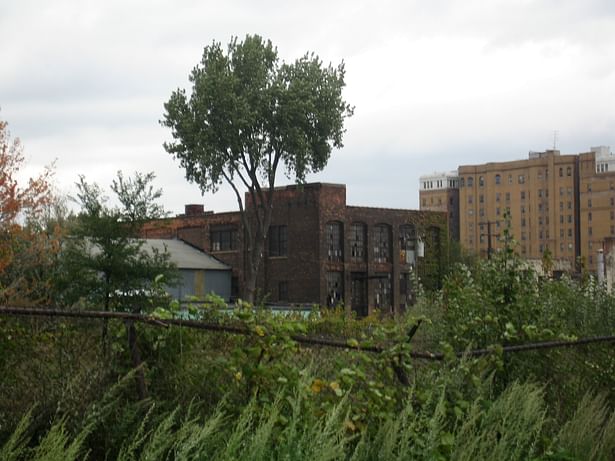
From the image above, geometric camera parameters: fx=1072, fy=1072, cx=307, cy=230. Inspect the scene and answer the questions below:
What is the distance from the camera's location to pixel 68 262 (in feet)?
135

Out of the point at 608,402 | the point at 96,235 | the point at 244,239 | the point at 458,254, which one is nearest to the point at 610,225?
the point at 458,254

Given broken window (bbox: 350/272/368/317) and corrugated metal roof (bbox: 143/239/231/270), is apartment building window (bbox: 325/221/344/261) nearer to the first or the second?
broken window (bbox: 350/272/368/317)

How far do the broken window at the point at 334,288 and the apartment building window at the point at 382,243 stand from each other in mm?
3836

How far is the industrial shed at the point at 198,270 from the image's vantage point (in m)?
67.8

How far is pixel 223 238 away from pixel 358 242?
9590 mm

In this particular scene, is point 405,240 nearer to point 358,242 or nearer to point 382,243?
point 382,243

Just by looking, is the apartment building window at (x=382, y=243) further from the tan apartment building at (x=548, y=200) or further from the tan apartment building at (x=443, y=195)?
the tan apartment building at (x=443, y=195)

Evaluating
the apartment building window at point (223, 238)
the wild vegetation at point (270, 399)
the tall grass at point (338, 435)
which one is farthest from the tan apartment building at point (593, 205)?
the tall grass at point (338, 435)

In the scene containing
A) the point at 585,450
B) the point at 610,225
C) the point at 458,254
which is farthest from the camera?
the point at 610,225

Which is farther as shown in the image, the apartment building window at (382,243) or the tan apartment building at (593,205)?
the tan apartment building at (593,205)

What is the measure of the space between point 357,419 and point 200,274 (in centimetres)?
6322

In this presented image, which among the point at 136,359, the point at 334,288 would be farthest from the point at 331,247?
the point at 136,359

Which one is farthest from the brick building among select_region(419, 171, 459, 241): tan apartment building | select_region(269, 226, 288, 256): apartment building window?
select_region(419, 171, 459, 241): tan apartment building

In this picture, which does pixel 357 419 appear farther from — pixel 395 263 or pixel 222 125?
pixel 395 263
